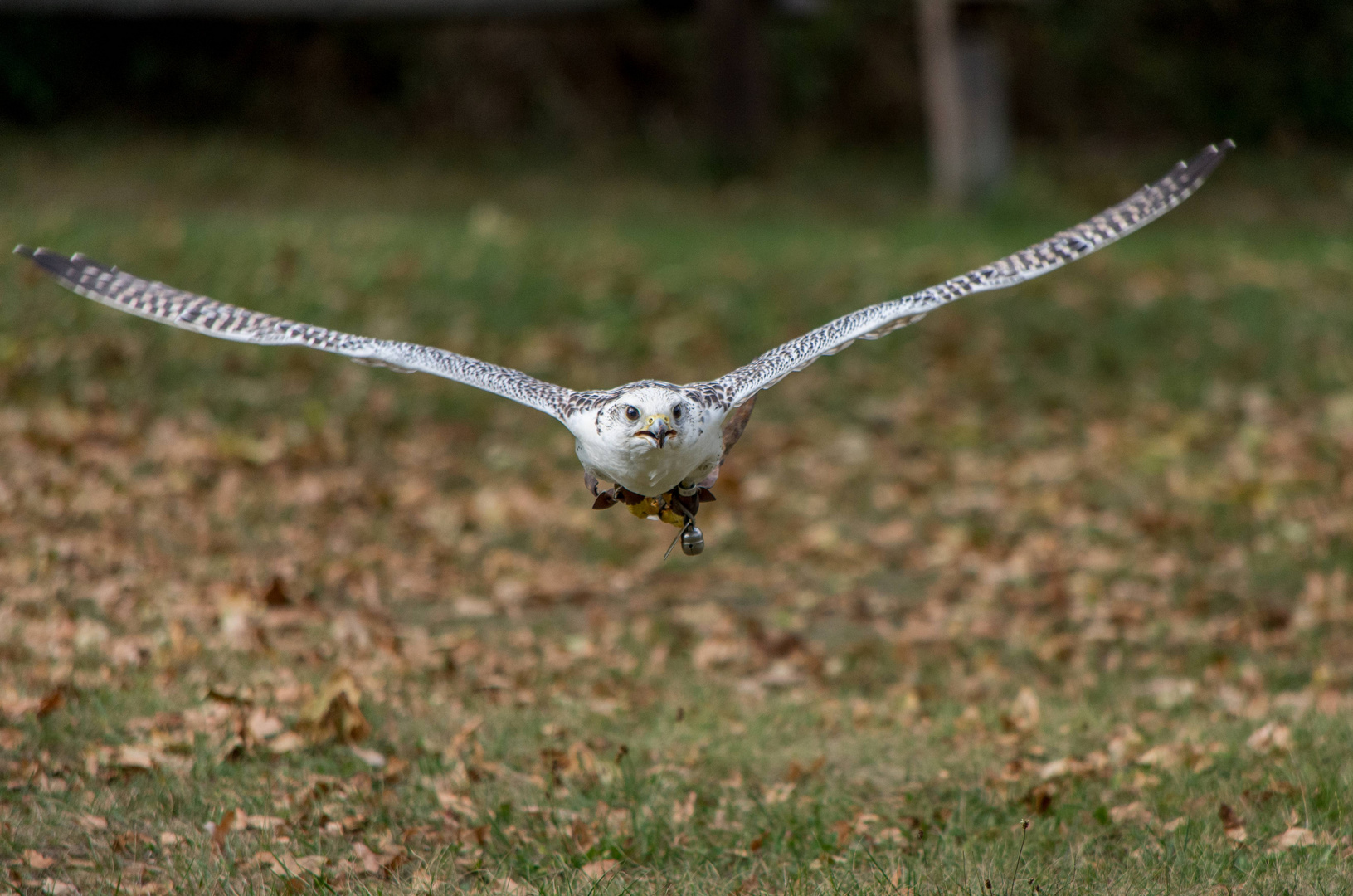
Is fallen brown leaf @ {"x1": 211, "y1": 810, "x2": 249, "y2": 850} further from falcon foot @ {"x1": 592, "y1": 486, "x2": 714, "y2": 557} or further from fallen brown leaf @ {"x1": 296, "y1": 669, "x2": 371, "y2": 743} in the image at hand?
falcon foot @ {"x1": 592, "y1": 486, "x2": 714, "y2": 557}

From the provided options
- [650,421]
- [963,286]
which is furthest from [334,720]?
[963,286]

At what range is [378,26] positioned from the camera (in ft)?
66.0

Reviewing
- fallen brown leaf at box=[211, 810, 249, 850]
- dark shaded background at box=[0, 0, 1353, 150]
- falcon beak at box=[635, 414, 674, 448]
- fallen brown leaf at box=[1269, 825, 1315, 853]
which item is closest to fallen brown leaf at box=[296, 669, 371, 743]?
fallen brown leaf at box=[211, 810, 249, 850]

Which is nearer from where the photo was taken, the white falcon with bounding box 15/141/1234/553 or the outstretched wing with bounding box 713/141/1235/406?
the white falcon with bounding box 15/141/1234/553

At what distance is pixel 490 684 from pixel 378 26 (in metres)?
15.4

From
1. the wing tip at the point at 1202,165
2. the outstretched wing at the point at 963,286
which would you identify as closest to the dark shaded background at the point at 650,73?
the wing tip at the point at 1202,165

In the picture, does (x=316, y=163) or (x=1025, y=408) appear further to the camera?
(x=316, y=163)

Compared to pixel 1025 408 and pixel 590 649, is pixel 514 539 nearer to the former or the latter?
pixel 590 649

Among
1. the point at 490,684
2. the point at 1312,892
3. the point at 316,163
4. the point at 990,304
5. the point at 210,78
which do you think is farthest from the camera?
the point at 210,78

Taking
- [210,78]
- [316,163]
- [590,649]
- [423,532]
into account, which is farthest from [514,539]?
[210,78]

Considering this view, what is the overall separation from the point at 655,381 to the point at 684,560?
168 inches

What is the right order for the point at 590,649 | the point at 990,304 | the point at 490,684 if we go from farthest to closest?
1. the point at 990,304
2. the point at 590,649
3. the point at 490,684

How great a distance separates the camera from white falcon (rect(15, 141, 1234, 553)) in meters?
4.59

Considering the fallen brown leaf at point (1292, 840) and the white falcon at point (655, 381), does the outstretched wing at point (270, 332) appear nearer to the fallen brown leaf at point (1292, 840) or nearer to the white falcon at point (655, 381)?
the white falcon at point (655, 381)
